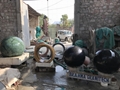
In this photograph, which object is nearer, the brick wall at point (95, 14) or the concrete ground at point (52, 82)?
the concrete ground at point (52, 82)

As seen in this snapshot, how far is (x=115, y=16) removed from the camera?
7.34 meters

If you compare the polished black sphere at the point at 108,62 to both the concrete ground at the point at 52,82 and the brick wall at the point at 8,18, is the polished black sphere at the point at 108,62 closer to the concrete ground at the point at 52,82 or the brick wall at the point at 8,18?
the concrete ground at the point at 52,82

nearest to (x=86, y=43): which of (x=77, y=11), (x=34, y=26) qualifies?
(x=77, y=11)

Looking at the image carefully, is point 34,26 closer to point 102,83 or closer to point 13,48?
point 13,48

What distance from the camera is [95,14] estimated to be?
7.46 metres

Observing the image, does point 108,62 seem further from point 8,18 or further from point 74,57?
point 8,18

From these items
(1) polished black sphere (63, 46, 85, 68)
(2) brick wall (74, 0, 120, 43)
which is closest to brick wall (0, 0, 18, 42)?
(2) brick wall (74, 0, 120, 43)

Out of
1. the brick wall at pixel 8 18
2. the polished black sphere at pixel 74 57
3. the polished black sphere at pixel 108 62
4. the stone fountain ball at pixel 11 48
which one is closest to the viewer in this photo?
the polished black sphere at pixel 108 62

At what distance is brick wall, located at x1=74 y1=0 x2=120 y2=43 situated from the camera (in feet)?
24.0

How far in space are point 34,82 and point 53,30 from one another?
1956 centimetres

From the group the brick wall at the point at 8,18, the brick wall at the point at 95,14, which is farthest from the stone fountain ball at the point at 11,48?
the brick wall at the point at 95,14

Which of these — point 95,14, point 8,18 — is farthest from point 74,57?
point 8,18

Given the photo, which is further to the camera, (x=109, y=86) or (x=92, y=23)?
(x=92, y=23)

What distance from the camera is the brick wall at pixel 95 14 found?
7.31 m
